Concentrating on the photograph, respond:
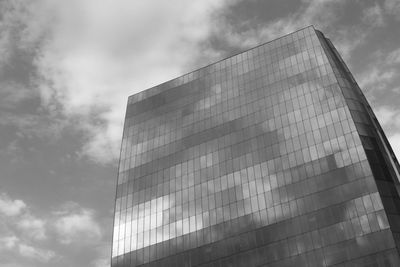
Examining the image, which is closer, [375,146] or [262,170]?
[375,146]

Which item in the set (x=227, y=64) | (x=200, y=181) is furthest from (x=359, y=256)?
(x=227, y=64)

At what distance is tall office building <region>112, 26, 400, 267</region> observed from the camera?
63844 millimetres

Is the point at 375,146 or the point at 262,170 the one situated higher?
the point at 262,170

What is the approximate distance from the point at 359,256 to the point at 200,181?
2956 cm

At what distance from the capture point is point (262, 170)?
75.0 meters

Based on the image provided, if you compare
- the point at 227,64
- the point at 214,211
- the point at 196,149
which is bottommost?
the point at 214,211

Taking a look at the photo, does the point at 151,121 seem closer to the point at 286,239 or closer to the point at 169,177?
the point at 169,177

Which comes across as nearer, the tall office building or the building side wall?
the building side wall

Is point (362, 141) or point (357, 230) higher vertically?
point (362, 141)

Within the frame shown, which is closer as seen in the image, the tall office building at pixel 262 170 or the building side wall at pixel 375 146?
the building side wall at pixel 375 146

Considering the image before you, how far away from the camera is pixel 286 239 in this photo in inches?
2621

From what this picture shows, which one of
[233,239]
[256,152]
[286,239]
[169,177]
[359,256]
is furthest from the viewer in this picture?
[169,177]

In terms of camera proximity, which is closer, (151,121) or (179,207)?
(179,207)

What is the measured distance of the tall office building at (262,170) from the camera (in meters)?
63.8
